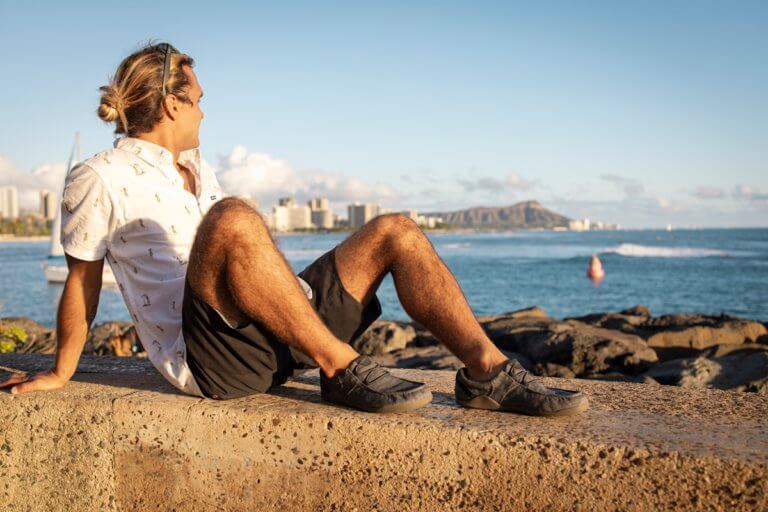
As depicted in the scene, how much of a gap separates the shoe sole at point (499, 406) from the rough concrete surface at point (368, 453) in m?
0.03

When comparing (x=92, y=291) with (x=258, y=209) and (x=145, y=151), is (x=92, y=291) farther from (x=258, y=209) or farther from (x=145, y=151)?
(x=258, y=209)

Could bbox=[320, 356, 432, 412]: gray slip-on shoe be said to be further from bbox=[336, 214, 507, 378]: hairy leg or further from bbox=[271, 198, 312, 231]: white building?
bbox=[271, 198, 312, 231]: white building

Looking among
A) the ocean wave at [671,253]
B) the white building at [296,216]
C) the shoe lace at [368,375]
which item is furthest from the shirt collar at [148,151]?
the white building at [296,216]

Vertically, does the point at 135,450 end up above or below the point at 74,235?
below

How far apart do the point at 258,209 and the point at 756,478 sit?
169cm

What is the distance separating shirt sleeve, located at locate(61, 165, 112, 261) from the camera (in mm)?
2561

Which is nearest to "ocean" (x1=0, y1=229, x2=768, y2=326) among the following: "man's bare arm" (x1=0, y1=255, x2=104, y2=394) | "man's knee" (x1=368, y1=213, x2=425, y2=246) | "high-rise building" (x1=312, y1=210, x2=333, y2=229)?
"man's bare arm" (x1=0, y1=255, x2=104, y2=394)

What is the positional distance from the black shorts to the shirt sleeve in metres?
0.42

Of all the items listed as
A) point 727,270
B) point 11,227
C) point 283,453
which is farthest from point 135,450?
point 11,227

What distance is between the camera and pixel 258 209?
2.42 m

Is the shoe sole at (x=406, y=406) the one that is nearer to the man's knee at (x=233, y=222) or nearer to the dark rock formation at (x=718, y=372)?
the man's knee at (x=233, y=222)

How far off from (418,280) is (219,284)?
0.69m

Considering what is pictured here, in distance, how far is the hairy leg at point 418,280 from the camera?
8.07ft

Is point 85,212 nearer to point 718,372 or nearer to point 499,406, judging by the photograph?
point 499,406
